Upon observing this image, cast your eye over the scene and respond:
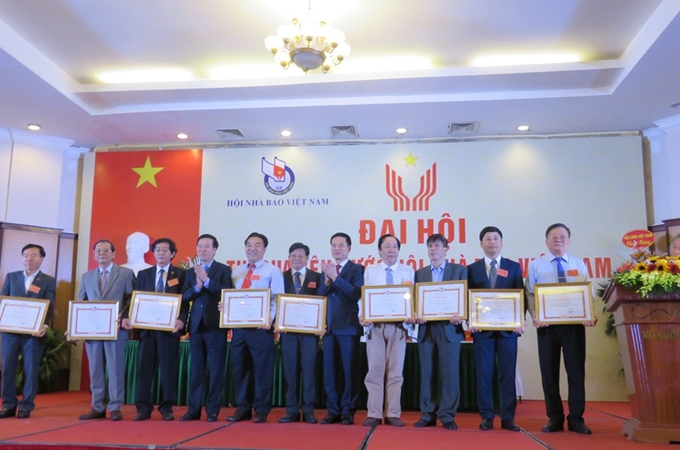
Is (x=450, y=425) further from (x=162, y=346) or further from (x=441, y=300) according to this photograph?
(x=162, y=346)

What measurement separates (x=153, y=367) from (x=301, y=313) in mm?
1290

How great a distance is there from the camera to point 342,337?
4504 mm

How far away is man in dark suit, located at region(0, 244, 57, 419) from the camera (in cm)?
475

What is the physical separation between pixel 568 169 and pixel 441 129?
5.36 feet

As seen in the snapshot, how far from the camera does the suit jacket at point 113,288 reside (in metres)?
4.93

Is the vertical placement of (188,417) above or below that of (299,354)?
below

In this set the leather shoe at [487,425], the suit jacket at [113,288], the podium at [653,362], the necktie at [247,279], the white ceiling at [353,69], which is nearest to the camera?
the podium at [653,362]

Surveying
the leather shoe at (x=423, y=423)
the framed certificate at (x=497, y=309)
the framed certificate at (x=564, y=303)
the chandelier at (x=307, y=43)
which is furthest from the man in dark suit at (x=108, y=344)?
the framed certificate at (x=564, y=303)

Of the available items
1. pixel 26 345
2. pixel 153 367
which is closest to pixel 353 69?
pixel 153 367

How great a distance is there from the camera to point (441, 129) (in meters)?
7.32

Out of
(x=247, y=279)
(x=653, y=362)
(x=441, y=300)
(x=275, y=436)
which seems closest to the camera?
(x=653, y=362)

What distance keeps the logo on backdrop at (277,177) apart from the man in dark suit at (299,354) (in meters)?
3.08

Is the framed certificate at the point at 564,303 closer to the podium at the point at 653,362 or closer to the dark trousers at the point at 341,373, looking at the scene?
the podium at the point at 653,362

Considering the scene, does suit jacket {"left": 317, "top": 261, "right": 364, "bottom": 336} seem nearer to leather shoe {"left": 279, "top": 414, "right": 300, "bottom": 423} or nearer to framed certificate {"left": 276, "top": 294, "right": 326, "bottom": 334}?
framed certificate {"left": 276, "top": 294, "right": 326, "bottom": 334}
